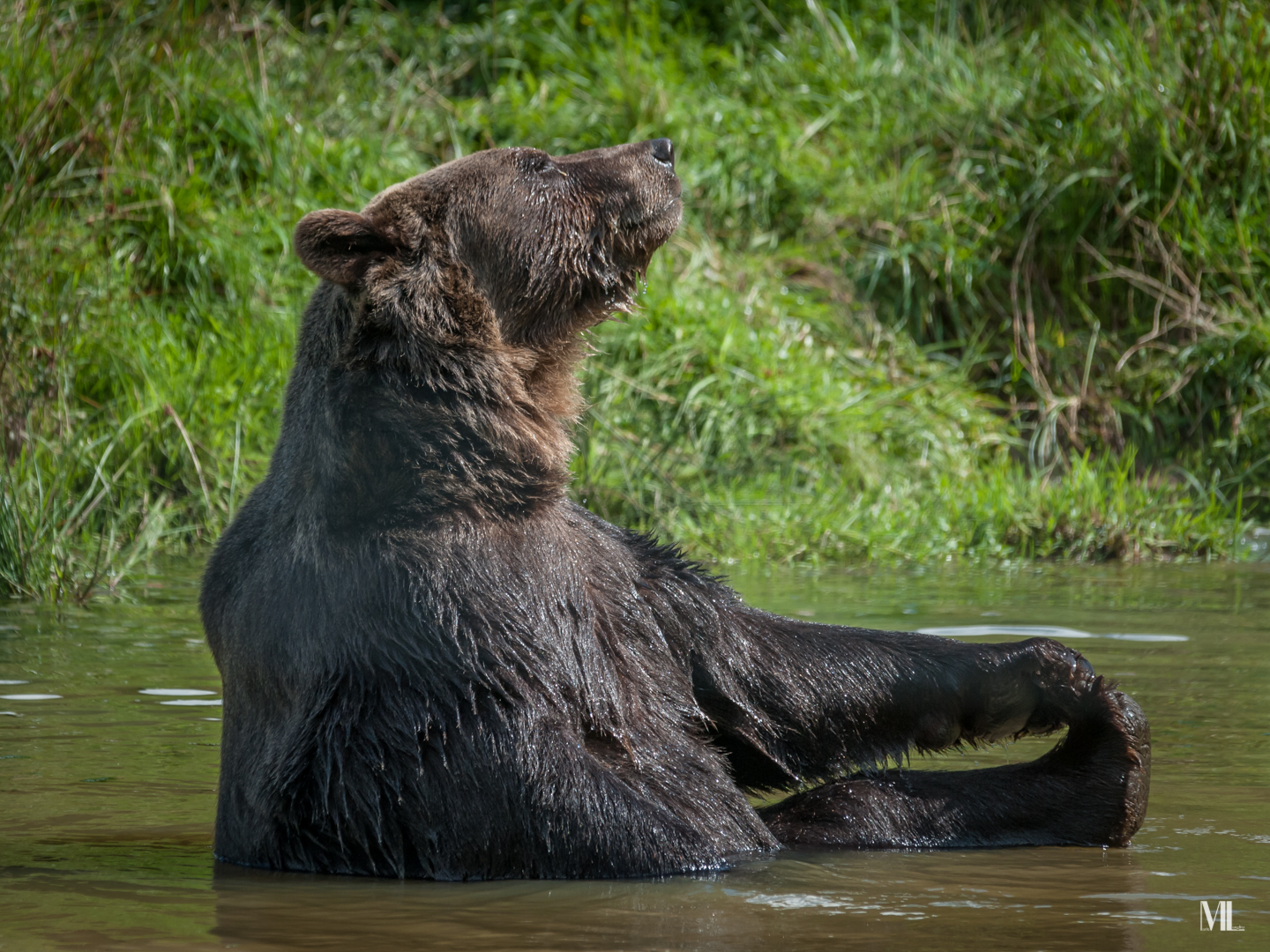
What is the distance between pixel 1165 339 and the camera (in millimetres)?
10453

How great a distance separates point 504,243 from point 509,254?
0.11 feet

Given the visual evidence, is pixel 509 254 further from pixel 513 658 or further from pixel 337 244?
pixel 513 658

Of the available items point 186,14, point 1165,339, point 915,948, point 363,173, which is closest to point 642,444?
point 363,173

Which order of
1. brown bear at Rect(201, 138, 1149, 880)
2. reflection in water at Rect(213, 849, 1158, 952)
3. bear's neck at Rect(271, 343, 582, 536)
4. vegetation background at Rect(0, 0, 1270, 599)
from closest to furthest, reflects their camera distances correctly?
reflection in water at Rect(213, 849, 1158, 952)
brown bear at Rect(201, 138, 1149, 880)
bear's neck at Rect(271, 343, 582, 536)
vegetation background at Rect(0, 0, 1270, 599)

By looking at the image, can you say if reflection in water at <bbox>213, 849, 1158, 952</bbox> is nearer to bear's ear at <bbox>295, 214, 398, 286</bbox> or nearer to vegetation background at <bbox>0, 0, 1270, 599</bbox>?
bear's ear at <bbox>295, 214, 398, 286</bbox>

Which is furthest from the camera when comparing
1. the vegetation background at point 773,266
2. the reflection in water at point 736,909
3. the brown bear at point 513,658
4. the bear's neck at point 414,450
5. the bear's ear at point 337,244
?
the vegetation background at point 773,266

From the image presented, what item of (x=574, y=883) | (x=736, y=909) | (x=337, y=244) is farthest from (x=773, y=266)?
(x=736, y=909)

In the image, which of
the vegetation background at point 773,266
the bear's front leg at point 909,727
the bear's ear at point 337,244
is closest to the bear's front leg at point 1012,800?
the bear's front leg at point 909,727

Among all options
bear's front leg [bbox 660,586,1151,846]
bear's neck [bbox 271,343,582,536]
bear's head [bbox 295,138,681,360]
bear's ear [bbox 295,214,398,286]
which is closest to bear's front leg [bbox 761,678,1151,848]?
bear's front leg [bbox 660,586,1151,846]

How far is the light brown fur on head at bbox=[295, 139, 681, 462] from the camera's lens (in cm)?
391

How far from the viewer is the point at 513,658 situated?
11.7ft

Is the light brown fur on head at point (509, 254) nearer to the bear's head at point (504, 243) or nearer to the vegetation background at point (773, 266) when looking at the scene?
the bear's head at point (504, 243)

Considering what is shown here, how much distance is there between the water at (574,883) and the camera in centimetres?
300

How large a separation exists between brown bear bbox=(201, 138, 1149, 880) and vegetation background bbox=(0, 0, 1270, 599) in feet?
10.9
